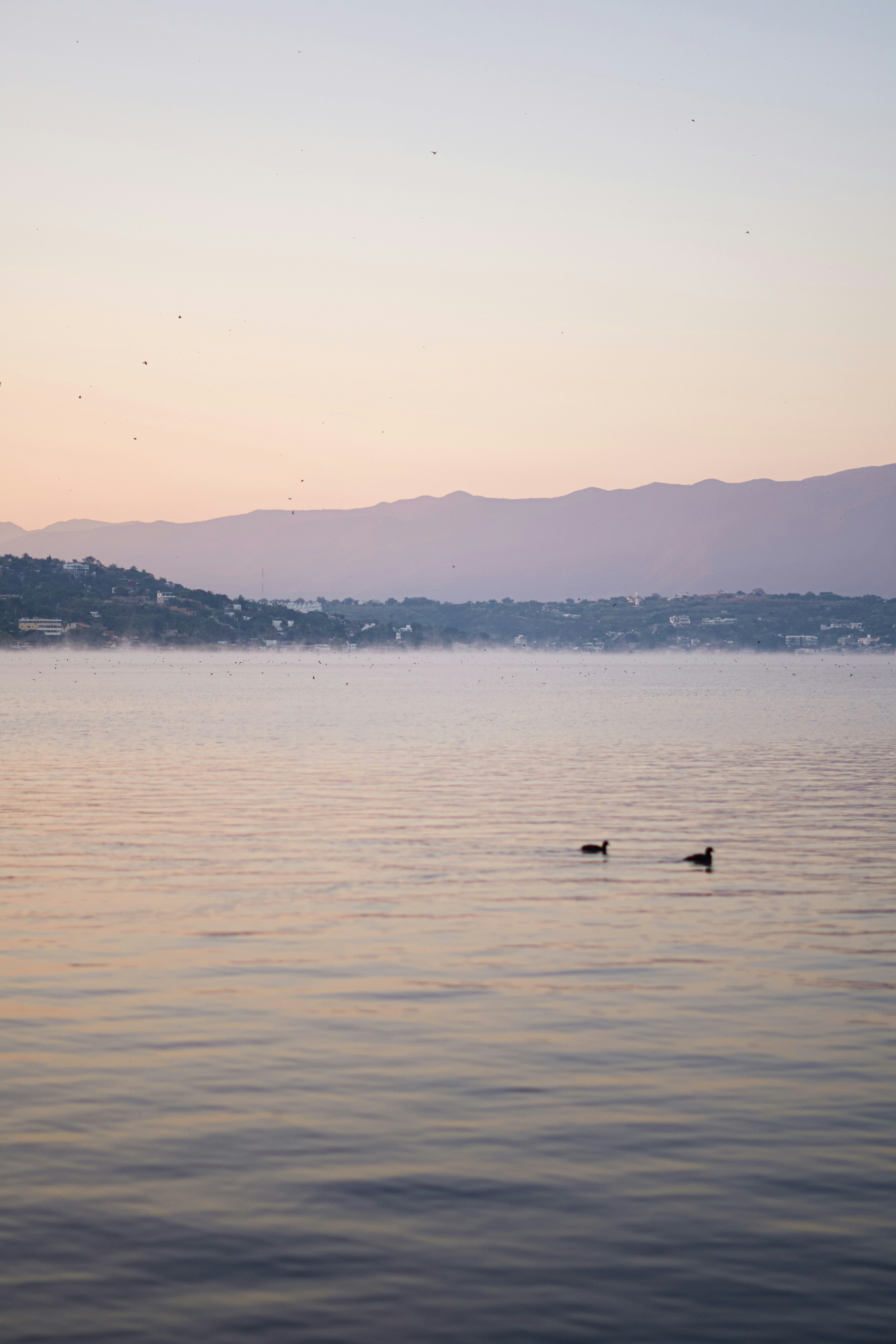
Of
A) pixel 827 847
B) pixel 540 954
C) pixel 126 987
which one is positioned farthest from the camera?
pixel 827 847

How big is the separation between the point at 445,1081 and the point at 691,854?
21967 millimetres

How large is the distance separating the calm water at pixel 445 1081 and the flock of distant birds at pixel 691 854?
581mm

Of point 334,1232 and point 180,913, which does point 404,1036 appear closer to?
point 334,1232

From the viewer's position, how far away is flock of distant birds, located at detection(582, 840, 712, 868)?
3697 centimetres

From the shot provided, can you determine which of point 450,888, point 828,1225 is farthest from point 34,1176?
point 450,888

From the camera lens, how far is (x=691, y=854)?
129 feet

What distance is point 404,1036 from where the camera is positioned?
2067cm

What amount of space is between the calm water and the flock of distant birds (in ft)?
1.91

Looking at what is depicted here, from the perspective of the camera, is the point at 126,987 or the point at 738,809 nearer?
the point at 126,987

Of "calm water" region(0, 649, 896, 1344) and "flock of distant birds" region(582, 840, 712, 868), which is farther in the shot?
"flock of distant birds" region(582, 840, 712, 868)

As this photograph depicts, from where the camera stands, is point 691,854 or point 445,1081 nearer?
point 445,1081

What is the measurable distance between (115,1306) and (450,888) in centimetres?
2144

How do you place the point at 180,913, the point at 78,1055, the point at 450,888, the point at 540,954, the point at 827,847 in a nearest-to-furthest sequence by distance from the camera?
the point at 78,1055 → the point at 540,954 → the point at 180,913 → the point at 450,888 → the point at 827,847

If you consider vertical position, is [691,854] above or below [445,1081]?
below
